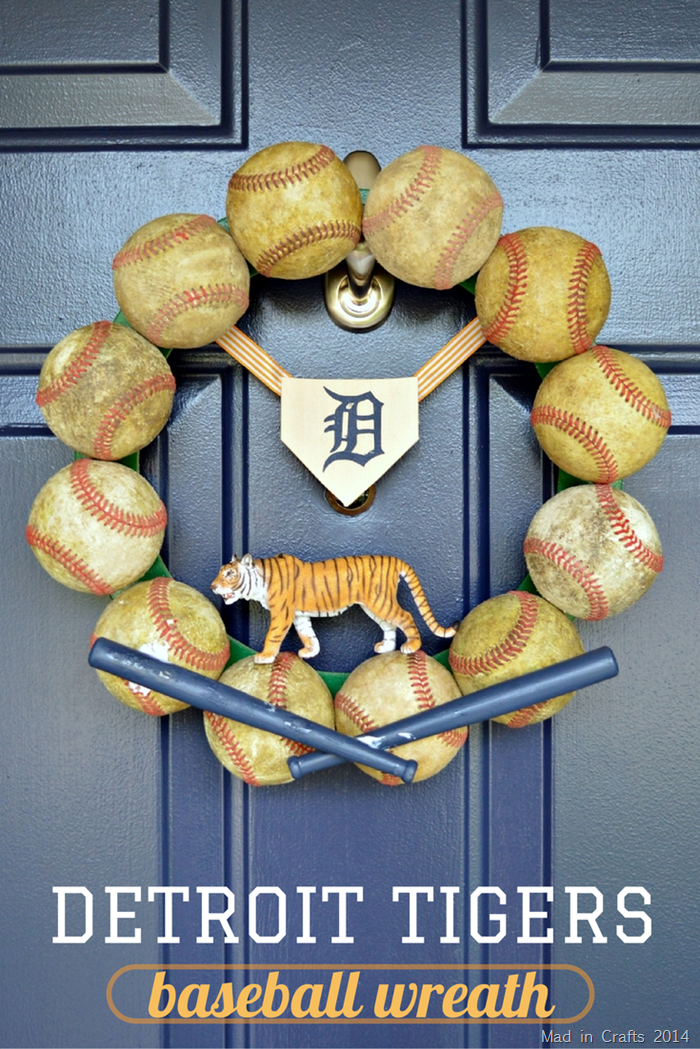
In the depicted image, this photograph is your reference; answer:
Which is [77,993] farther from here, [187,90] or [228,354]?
[187,90]

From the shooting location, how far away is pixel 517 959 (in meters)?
1.25

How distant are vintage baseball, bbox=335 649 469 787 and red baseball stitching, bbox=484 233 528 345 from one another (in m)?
0.43

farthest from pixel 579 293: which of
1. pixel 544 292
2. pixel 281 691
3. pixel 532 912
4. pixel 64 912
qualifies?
pixel 64 912

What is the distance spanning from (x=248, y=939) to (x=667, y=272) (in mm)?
1129

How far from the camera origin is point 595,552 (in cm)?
106

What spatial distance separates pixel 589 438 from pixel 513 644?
269 millimetres

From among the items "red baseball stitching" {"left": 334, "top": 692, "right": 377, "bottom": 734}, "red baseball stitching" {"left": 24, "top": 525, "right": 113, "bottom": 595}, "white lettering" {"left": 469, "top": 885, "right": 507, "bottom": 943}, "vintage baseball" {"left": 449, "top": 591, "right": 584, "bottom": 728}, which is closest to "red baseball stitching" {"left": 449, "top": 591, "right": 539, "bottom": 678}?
"vintage baseball" {"left": 449, "top": 591, "right": 584, "bottom": 728}

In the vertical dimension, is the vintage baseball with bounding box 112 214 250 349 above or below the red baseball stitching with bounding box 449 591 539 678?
above

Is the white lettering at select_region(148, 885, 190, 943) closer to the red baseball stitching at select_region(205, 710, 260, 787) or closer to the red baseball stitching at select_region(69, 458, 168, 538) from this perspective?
the red baseball stitching at select_region(205, 710, 260, 787)

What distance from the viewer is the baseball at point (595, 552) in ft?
3.50

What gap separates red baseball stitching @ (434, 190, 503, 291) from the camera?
3.44 ft

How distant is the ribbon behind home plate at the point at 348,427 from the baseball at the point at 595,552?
0.22 m

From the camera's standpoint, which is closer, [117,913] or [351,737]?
[351,737]

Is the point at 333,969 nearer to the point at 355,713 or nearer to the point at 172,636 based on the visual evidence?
the point at 355,713
